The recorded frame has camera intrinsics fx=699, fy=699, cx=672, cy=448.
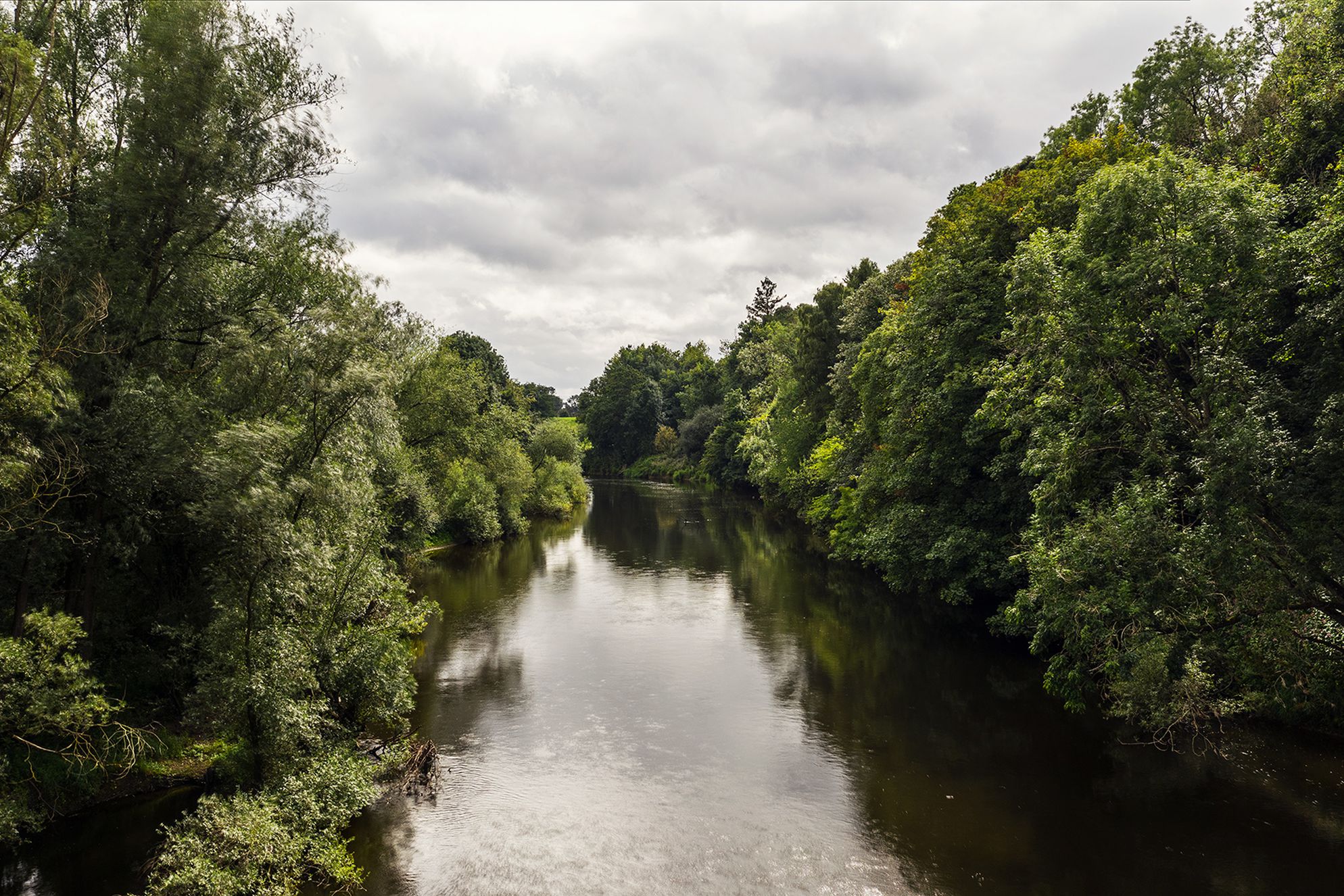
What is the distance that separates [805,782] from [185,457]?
574 inches

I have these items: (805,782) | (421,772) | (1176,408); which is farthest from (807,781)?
(1176,408)

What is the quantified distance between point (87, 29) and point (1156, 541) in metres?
25.0

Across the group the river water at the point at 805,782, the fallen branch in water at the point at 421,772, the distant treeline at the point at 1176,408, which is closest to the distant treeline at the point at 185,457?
the fallen branch in water at the point at 421,772

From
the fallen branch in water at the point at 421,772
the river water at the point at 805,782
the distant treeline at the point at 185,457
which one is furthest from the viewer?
the fallen branch in water at the point at 421,772

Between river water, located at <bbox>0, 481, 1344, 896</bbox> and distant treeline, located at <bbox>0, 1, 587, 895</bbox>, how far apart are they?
221 centimetres

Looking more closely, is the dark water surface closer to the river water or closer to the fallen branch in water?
the river water

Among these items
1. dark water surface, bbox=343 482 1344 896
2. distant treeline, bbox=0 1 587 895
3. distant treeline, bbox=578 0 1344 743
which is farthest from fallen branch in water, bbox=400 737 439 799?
distant treeline, bbox=578 0 1344 743

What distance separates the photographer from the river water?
1247 centimetres

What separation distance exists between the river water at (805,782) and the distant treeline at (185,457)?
2206mm

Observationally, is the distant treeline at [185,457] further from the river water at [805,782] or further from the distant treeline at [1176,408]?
the distant treeline at [1176,408]

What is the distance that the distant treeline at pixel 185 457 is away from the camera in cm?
1152

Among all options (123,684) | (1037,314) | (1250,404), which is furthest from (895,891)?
(123,684)

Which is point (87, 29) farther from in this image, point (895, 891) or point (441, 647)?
point (895, 891)

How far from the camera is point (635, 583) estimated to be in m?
36.1
